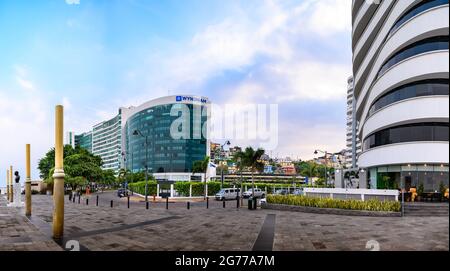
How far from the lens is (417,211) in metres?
17.9

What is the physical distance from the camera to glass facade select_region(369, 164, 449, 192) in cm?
1717

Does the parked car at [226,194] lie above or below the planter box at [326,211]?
below

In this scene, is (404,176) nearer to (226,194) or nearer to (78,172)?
(226,194)

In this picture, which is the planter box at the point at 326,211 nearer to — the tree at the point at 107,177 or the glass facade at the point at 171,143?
the tree at the point at 107,177

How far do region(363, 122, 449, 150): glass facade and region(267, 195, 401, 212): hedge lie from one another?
189 inches

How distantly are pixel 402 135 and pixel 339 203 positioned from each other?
23.2ft

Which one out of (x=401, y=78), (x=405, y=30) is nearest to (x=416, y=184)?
(x=401, y=78)

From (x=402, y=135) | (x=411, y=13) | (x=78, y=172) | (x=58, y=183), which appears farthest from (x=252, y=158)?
(x=78, y=172)

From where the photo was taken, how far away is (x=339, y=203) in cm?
2267

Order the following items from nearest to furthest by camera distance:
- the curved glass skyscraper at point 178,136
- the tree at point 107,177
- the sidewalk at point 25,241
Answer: the sidewalk at point 25,241 → the tree at point 107,177 → the curved glass skyscraper at point 178,136

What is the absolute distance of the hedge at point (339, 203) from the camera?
20.0 meters

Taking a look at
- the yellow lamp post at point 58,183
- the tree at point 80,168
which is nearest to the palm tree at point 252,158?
the yellow lamp post at point 58,183

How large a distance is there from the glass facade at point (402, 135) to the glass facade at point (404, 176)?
1.88 meters
